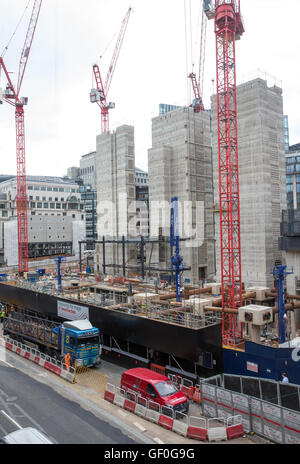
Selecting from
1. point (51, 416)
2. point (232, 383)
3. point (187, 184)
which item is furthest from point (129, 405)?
point (187, 184)

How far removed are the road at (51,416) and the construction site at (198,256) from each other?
267 centimetres

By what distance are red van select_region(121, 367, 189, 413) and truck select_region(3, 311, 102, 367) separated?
5834 mm

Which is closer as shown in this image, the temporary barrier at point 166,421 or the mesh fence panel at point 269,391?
the temporary barrier at point 166,421

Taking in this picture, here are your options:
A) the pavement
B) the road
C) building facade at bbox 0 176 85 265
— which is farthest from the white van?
building facade at bbox 0 176 85 265

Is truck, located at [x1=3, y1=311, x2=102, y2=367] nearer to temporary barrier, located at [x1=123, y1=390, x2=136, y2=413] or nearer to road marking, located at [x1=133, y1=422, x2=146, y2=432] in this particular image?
temporary barrier, located at [x1=123, y1=390, x2=136, y2=413]

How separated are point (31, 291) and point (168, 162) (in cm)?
4472

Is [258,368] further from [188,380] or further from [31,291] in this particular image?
[31,291]

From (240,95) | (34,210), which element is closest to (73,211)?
(34,210)

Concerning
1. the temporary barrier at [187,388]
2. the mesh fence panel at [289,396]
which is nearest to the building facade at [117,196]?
the temporary barrier at [187,388]

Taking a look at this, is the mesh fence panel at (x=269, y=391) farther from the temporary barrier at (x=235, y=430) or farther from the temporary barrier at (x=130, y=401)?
the temporary barrier at (x=130, y=401)

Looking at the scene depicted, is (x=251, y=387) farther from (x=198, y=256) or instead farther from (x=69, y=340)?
(x=198, y=256)

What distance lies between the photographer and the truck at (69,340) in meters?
27.7

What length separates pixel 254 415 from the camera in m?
18.1

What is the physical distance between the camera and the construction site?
2461cm
